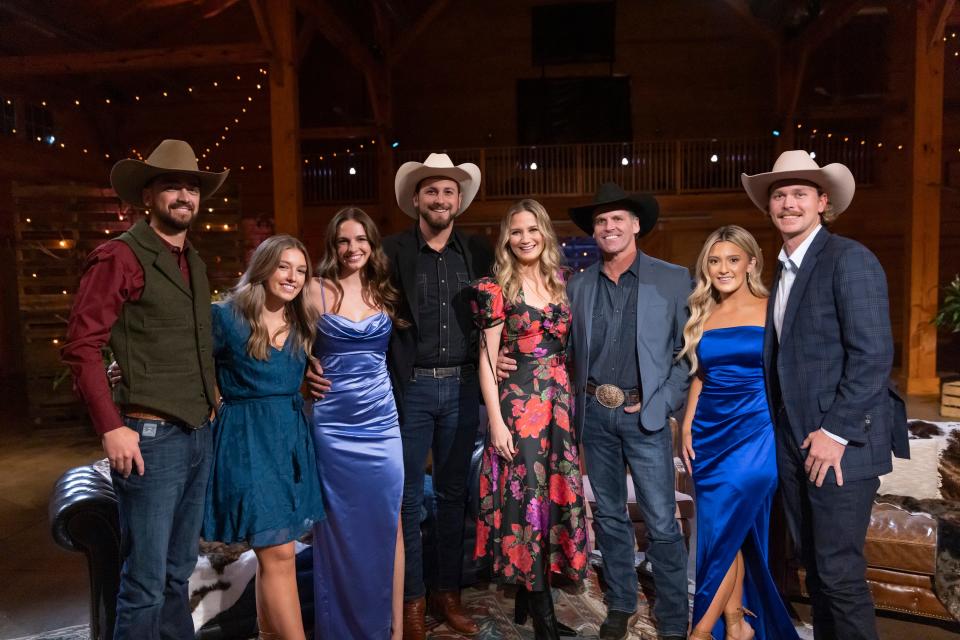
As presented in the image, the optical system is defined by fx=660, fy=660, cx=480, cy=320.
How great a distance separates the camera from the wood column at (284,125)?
7.99 metres

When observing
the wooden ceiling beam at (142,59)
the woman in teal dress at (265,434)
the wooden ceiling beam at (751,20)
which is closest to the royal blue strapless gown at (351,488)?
the woman in teal dress at (265,434)

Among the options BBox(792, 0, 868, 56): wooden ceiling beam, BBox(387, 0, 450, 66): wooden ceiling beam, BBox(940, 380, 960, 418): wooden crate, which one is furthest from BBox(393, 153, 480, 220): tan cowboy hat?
BBox(387, 0, 450, 66): wooden ceiling beam

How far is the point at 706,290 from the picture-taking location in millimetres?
2867

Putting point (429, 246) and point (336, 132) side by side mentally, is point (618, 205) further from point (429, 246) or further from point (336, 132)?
point (336, 132)

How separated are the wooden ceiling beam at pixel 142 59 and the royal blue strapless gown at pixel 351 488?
21.7 feet

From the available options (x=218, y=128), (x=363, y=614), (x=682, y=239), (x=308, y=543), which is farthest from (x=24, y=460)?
(x=682, y=239)

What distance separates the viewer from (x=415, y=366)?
→ 301 cm

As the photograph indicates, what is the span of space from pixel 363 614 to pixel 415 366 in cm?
105

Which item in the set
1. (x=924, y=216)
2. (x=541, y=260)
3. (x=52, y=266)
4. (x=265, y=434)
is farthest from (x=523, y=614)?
(x=924, y=216)

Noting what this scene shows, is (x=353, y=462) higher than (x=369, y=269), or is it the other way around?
(x=369, y=269)

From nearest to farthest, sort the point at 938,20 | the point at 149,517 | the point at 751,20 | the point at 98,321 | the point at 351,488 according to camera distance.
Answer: the point at 98,321 < the point at 149,517 < the point at 351,488 < the point at 938,20 < the point at 751,20

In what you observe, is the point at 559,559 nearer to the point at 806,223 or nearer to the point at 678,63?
the point at 806,223

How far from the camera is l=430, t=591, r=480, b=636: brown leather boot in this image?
3037 millimetres

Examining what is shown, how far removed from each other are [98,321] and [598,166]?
1256 centimetres
